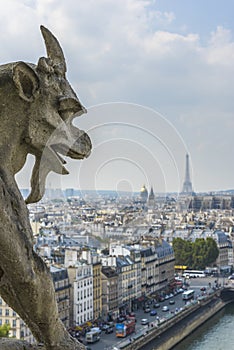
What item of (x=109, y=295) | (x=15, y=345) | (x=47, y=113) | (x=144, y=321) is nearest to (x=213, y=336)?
(x=144, y=321)

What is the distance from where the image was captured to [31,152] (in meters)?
1.57

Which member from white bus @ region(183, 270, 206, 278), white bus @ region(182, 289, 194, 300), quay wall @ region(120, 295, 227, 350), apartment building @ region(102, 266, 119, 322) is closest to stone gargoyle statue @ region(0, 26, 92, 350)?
quay wall @ region(120, 295, 227, 350)

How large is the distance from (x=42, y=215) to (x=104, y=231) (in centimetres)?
1058

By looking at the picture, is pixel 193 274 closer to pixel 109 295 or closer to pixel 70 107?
pixel 109 295

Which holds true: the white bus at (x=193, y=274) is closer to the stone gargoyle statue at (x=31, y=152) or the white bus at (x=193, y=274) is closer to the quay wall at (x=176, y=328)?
the quay wall at (x=176, y=328)

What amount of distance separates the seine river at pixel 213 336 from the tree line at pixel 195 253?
6661 millimetres

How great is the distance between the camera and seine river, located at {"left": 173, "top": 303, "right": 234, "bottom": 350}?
14.2 metres

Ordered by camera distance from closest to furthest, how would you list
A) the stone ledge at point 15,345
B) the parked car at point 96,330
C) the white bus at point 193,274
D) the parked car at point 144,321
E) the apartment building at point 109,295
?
the stone ledge at point 15,345 → the parked car at point 96,330 → the parked car at point 144,321 → the apartment building at point 109,295 → the white bus at point 193,274

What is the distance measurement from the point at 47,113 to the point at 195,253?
967 inches

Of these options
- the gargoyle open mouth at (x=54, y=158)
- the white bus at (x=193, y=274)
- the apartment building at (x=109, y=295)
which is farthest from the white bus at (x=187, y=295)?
the gargoyle open mouth at (x=54, y=158)

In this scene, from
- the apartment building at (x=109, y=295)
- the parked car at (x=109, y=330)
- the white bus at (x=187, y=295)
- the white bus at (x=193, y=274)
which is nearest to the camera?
the parked car at (x=109, y=330)

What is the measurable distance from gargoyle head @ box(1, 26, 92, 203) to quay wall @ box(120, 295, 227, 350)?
439 inches

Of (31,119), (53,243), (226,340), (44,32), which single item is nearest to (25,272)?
(31,119)

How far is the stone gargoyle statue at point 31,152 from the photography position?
55.0 inches
